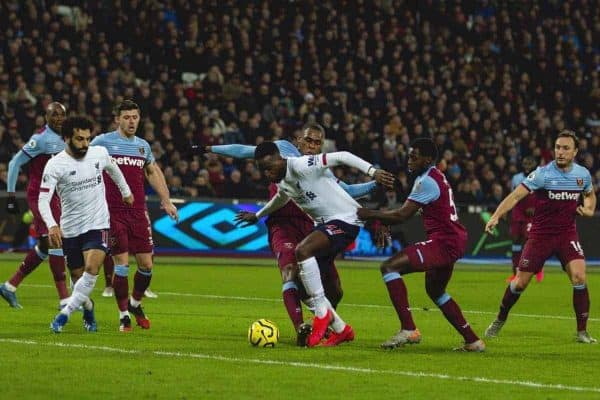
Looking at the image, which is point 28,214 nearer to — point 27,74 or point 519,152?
point 27,74

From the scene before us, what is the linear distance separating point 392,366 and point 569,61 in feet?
96.3

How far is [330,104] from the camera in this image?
32.1m

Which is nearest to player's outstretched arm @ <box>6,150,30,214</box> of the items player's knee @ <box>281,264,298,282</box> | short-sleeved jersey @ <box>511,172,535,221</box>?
player's knee @ <box>281,264,298,282</box>

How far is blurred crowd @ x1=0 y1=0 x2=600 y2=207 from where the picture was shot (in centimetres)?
2878

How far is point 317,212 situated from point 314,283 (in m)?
0.71

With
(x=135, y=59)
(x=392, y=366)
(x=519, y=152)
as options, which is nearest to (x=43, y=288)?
(x=392, y=366)

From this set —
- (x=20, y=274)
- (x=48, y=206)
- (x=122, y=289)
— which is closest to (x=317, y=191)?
(x=48, y=206)

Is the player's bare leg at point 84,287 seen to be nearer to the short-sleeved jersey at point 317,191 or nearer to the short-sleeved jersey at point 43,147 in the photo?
the short-sleeved jersey at point 317,191

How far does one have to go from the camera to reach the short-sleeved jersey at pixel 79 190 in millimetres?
12742

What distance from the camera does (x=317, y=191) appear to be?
12.0 m

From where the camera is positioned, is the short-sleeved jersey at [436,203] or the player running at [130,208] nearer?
the short-sleeved jersey at [436,203]

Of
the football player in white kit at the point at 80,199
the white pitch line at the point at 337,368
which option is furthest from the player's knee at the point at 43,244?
the white pitch line at the point at 337,368

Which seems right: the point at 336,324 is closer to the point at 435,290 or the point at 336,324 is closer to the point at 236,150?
the point at 435,290

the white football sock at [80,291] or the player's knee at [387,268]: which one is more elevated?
the player's knee at [387,268]
